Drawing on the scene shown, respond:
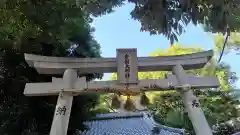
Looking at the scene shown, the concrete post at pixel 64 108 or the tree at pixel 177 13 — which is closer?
the tree at pixel 177 13

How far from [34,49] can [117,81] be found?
6.41 feet

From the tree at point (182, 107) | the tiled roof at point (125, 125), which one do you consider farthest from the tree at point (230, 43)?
the tiled roof at point (125, 125)

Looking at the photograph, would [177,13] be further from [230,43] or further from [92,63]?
[230,43]

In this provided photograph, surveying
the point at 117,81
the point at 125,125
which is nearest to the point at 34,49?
the point at 117,81

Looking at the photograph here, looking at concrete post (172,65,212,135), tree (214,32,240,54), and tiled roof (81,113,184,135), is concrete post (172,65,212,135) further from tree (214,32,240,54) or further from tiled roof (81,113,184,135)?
tree (214,32,240,54)

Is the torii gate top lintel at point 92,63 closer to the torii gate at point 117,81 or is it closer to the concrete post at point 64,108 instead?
the torii gate at point 117,81

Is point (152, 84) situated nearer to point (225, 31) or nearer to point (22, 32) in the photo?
point (225, 31)

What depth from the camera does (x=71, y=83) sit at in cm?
445

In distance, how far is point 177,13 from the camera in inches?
112

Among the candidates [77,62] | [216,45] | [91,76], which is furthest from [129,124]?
[216,45]

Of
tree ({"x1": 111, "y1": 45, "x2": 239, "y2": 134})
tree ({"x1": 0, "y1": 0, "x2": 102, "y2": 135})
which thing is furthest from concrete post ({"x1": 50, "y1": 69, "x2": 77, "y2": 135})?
tree ({"x1": 111, "y1": 45, "x2": 239, "y2": 134})

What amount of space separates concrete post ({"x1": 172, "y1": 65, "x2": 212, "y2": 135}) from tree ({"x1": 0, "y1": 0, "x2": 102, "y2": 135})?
1660mm

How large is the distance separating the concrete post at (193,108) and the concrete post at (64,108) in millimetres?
1553

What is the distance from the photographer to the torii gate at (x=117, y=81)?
4.36 meters
